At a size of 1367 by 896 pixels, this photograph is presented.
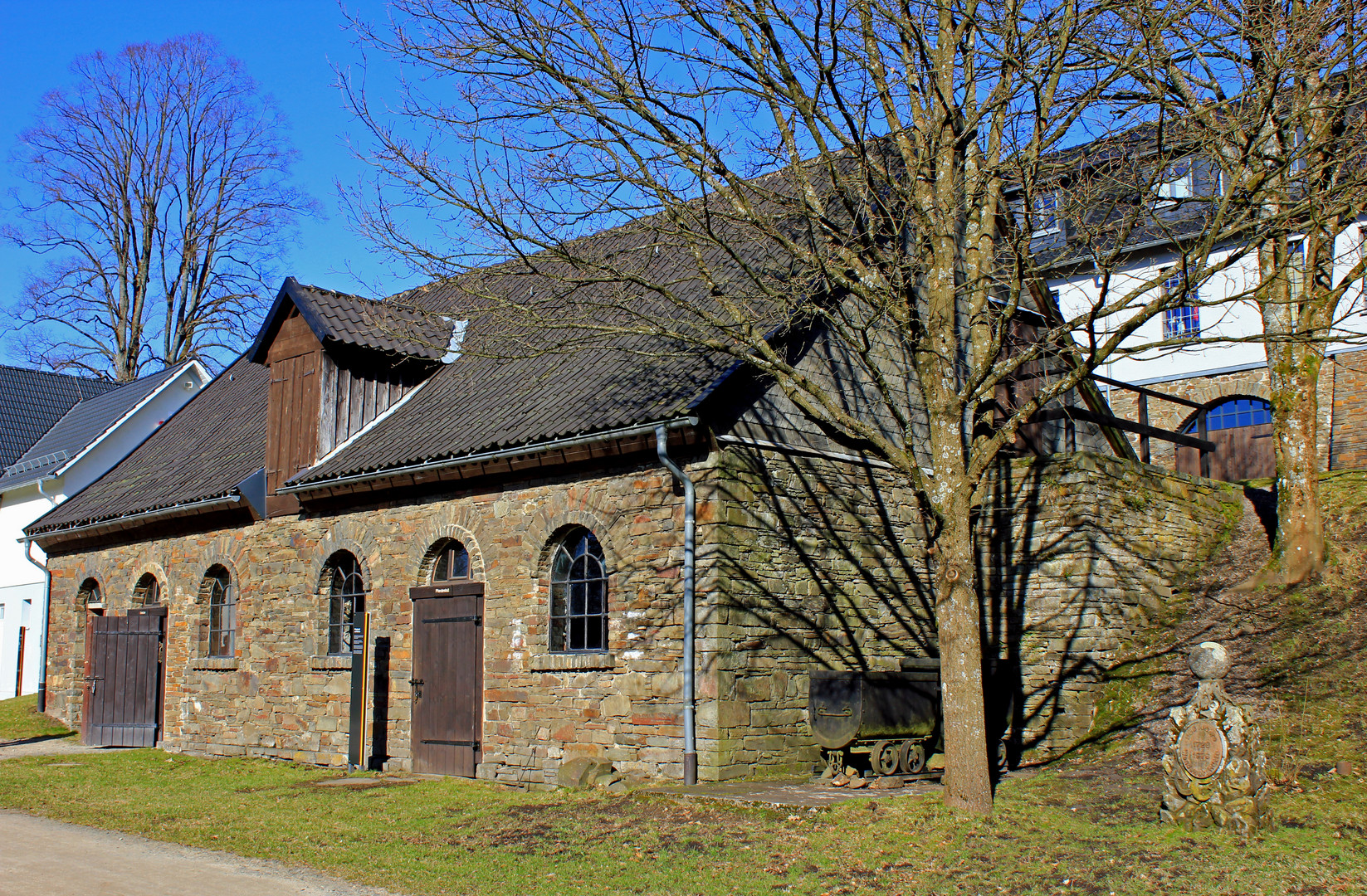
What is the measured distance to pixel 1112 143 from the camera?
27.7ft

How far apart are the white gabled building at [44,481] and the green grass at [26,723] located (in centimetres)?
261

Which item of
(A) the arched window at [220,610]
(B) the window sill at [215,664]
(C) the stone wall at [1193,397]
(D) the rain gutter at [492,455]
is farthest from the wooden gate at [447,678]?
(C) the stone wall at [1193,397]

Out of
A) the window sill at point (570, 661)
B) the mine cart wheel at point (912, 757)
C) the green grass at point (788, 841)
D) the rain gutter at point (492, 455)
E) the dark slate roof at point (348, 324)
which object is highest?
the dark slate roof at point (348, 324)

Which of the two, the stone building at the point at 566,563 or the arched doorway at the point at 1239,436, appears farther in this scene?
the arched doorway at the point at 1239,436

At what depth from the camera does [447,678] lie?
497 inches

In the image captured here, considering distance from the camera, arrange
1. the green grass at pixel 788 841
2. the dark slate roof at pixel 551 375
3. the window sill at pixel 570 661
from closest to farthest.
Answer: the green grass at pixel 788 841 < the dark slate roof at pixel 551 375 < the window sill at pixel 570 661

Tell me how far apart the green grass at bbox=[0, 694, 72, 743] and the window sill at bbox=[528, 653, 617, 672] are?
35.7 ft

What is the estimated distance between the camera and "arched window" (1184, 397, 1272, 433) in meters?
23.7

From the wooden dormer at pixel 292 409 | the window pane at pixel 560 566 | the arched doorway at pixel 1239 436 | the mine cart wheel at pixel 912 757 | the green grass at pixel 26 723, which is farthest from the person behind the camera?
the arched doorway at pixel 1239 436

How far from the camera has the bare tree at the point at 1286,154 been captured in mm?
7855

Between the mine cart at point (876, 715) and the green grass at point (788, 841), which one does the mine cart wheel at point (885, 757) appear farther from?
the green grass at point (788, 841)

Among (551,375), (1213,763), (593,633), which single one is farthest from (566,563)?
(1213,763)

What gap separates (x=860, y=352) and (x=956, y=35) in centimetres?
256

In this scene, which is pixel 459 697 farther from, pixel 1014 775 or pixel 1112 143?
pixel 1112 143
